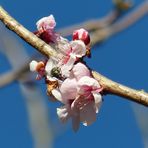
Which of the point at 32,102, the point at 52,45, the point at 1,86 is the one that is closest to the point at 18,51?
the point at 32,102

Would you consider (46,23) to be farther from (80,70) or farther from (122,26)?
(122,26)

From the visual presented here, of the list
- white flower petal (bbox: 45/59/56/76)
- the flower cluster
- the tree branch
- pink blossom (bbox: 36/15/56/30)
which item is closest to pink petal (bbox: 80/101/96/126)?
the flower cluster

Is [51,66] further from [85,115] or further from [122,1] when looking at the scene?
[122,1]

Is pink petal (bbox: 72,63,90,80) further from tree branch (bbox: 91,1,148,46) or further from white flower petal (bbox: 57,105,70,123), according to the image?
tree branch (bbox: 91,1,148,46)

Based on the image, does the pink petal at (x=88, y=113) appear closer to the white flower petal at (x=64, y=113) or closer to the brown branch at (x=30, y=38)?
the white flower petal at (x=64, y=113)

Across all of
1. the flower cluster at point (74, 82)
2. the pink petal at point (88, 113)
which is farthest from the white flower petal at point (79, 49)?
the pink petal at point (88, 113)

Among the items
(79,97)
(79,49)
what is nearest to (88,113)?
(79,97)

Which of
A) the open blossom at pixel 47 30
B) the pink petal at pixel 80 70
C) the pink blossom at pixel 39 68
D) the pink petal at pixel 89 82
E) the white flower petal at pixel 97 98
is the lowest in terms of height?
the white flower petal at pixel 97 98
